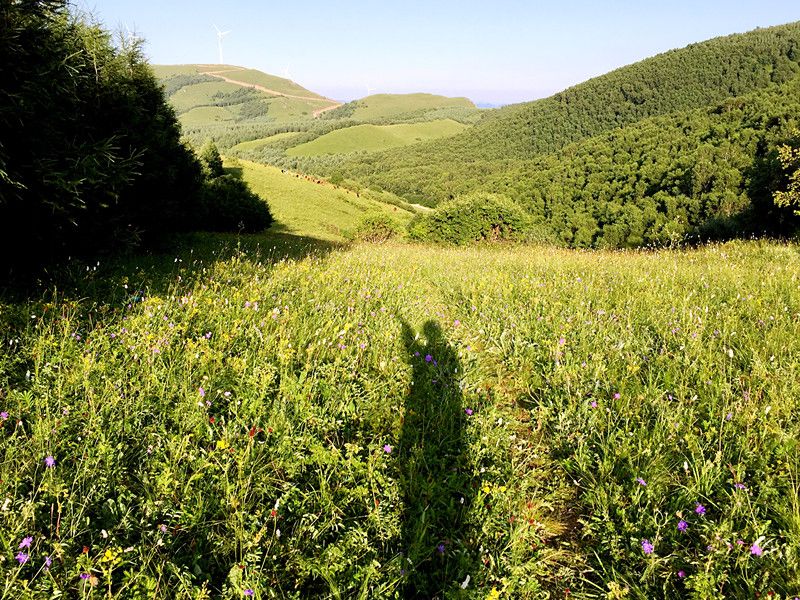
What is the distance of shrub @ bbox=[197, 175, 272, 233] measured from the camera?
24.4m

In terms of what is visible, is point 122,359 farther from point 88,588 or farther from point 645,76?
point 645,76

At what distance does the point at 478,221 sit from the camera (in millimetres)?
25734

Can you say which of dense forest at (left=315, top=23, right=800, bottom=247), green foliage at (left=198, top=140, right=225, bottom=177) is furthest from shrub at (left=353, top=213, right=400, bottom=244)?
dense forest at (left=315, top=23, right=800, bottom=247)

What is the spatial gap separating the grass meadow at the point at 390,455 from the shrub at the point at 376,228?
25417 mm

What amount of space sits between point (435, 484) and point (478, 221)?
24453 millimetres

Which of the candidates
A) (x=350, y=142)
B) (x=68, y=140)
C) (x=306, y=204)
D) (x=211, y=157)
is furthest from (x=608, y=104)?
(x=68, y=140)

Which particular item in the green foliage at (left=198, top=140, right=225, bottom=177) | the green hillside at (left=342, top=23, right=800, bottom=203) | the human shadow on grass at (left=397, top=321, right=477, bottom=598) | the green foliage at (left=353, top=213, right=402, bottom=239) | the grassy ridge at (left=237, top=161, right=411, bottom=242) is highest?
the green hillside at (left=342, top=23, right=800, bottom=203)

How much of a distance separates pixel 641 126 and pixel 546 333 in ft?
286

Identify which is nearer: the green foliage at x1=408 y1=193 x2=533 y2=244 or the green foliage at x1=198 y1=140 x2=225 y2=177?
the green foliage at x1=408 y1=193 x2=533 y2=244

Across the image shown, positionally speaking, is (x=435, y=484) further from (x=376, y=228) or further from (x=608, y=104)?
(x=608, y=104)

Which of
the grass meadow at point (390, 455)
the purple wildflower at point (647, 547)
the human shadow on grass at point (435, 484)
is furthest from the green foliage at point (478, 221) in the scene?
the purple wildflower at point (647, 547)

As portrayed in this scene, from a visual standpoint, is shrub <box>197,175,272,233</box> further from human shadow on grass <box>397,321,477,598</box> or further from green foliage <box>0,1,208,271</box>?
human shadow on grass <box>397,321,477,598</box>

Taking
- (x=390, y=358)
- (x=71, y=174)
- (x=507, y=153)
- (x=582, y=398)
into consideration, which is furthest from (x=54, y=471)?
(x=507, y=153)

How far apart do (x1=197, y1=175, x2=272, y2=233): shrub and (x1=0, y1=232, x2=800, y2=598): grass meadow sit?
21.4 meters
